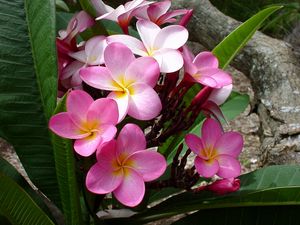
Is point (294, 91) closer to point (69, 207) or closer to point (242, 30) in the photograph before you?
point (242, 30)

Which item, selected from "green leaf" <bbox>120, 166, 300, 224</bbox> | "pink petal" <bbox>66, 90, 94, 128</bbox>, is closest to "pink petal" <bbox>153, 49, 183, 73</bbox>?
"pink petal" <bbox>66, 90, 94, 128</bbox>

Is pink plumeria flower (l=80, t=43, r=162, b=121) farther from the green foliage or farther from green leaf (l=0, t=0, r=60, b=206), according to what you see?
the green foliage

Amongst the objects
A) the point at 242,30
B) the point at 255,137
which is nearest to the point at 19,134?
the point at 242,30

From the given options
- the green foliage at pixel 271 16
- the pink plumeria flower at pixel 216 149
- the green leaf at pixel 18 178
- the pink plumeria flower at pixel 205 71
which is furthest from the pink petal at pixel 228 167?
the green foliage at pixel 271 16

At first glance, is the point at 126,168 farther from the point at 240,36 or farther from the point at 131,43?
the point at 240,36

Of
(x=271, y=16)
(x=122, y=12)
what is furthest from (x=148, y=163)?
(x=271, y=16)

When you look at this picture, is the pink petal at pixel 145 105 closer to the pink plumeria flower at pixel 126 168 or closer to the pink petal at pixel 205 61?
the pink plumeria flower at pixel 126 168

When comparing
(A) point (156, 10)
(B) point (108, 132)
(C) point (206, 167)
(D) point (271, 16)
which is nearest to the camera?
(B) point (108, 132)
